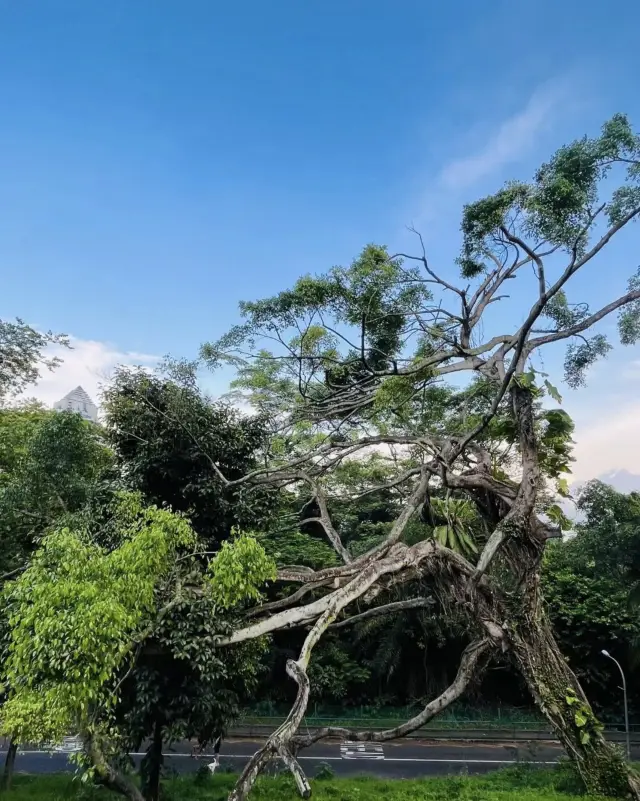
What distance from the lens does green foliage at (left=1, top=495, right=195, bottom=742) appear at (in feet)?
14.8

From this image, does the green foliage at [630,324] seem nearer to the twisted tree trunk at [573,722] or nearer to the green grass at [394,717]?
the twisted tree trunk at [573,722]

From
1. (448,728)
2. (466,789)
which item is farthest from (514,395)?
(448,728)

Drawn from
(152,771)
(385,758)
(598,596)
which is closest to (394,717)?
(385,758)

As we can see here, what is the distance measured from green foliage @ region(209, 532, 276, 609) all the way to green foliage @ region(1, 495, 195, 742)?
2.67 ft

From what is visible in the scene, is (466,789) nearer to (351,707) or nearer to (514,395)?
(514,395)

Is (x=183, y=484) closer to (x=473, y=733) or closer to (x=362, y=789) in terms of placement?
(x=362, y=789)

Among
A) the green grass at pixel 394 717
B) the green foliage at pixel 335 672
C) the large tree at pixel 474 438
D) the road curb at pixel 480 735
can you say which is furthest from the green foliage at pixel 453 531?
the green grass at pixel 394 717

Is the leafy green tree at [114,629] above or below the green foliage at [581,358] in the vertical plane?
below

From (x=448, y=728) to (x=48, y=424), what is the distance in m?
13.5

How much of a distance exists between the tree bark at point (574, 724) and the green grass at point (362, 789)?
31 centimetres

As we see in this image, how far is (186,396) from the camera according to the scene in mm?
8242

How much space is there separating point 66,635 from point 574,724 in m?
6.27

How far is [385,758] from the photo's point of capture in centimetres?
1305

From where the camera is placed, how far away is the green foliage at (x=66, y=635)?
177 inches
